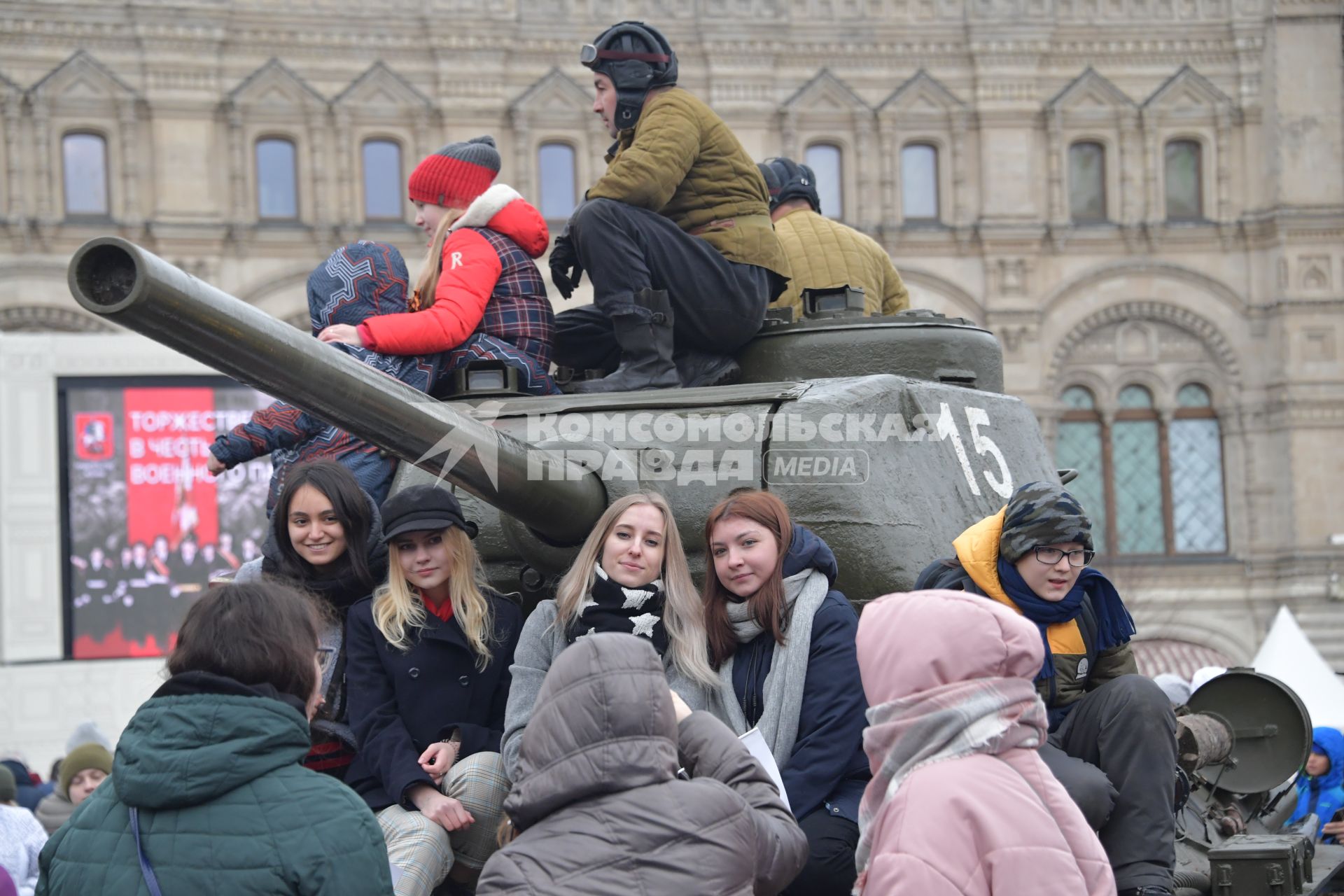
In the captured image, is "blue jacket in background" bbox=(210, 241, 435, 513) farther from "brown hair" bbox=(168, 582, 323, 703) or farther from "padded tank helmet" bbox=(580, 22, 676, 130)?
"brown hair" bbox=(168, 582, 323, 703)

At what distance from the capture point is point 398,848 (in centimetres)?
402

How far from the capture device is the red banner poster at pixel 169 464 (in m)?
18.4

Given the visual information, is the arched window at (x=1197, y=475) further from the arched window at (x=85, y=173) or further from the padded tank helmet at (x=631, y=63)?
the padded tank helmet at (x=631, y=63)

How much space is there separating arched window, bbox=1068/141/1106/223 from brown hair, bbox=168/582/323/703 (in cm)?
3094

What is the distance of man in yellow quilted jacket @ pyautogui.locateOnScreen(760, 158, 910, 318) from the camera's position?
738 cm

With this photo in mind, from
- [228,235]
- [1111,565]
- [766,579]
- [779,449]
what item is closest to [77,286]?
[766,579]

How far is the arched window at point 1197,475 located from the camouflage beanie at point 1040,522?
29.7 m

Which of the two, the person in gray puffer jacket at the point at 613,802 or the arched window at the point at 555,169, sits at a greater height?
the arched window at the point at 555,169

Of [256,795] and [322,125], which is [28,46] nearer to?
[322,125]

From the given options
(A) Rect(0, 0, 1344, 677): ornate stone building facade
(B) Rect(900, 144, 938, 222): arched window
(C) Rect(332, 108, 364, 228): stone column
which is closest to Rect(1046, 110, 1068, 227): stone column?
(A) Rect(0, 0, 1344, 677): ornate stone building facade

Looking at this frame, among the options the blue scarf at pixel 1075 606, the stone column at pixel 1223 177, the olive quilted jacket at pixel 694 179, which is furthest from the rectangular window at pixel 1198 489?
the blue scarf at pixel 1075 606

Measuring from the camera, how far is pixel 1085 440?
32.7 meters

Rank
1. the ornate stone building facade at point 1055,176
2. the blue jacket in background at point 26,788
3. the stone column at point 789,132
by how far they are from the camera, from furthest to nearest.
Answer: the stone column at point 789,132, the ornate stone building facade at point 1055,176, the blue jacket in background at point 26,788

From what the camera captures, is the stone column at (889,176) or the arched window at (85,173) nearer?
the arched window at (85,173)
